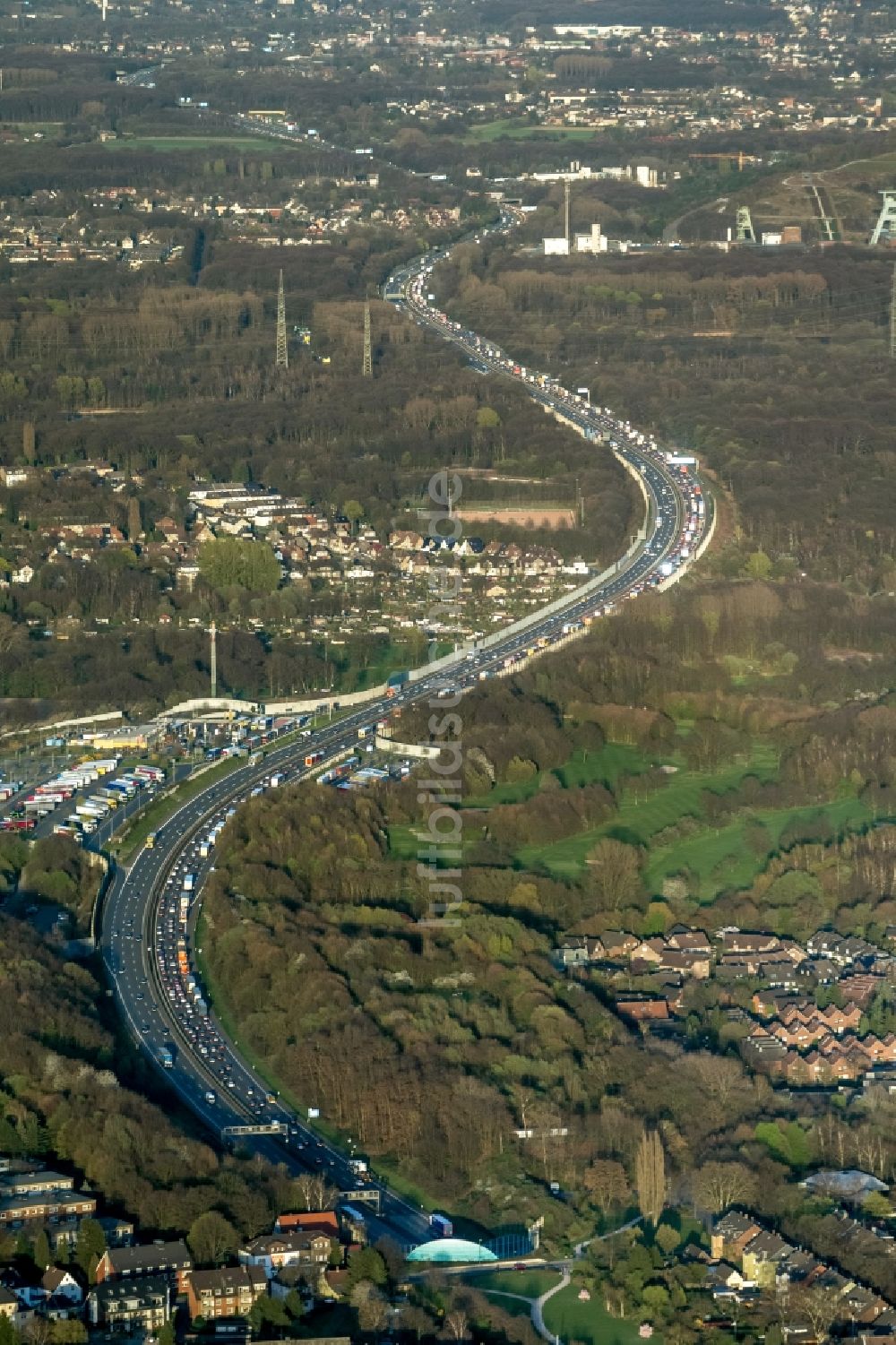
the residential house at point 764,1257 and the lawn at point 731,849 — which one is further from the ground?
the lawn at point 731,849

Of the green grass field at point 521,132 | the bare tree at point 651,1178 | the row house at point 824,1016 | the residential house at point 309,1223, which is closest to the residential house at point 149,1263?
the residential house at point 309,1223

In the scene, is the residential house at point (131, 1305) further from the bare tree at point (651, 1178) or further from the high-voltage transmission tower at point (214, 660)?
the high-voltage transmission tower at point (214, 660)

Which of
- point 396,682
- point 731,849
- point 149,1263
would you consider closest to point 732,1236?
point 149,1263

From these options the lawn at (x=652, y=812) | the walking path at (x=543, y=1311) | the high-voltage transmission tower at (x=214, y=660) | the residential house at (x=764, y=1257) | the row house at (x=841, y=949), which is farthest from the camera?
the high-voltage transmission tower at (x=214, y=660)

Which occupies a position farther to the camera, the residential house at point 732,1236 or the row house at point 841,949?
the row house at point 841,949

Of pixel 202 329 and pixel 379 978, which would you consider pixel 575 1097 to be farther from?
pixel 202 329

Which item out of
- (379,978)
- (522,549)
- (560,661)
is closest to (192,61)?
(522,549)
